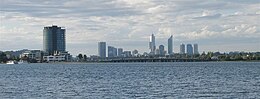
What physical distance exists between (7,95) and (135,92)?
14.0 metres

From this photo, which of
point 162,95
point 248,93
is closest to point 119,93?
point 162,95

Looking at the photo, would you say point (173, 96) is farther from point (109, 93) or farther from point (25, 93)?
point (25, 93)

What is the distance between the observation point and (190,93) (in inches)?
2355

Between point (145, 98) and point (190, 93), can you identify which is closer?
point (145, 98)

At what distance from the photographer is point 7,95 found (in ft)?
192

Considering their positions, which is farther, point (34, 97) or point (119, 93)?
point (119, 93)

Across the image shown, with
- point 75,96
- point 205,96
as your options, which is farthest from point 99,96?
point 205,96

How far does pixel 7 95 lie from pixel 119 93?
1206cm

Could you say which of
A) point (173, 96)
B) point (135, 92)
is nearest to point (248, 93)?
point (173, 96)

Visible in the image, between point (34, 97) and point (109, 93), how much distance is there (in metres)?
8.83

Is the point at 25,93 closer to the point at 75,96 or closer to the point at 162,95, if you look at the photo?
the point at 75,96

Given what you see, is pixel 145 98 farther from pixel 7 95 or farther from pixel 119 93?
pixel 7 95

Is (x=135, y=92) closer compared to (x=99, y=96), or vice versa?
(x=99, y=96)

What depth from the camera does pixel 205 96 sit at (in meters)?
56.2
